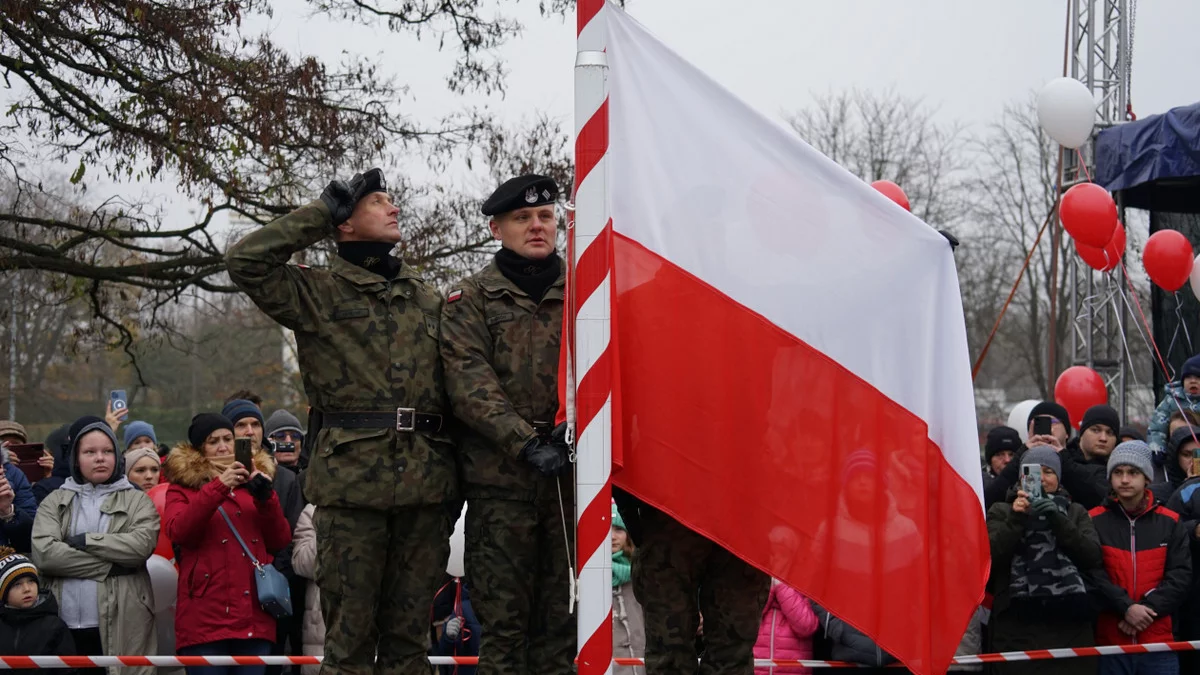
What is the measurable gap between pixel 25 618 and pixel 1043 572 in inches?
214

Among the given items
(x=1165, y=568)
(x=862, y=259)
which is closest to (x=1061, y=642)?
(x=1165, y=568)

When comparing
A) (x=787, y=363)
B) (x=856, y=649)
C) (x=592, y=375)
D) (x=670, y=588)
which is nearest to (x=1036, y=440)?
(x=856, y=649)

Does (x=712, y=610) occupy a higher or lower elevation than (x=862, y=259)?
lower

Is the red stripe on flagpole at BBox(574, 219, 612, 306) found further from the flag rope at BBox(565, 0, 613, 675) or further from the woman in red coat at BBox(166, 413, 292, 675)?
the woman in red coat at BBox(166, 413, 292, 675)

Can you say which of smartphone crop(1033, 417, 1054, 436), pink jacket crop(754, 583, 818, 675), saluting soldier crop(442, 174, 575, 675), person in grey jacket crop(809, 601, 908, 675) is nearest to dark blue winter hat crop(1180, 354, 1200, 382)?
smartphone crop(1033, 417, 1054, 436)

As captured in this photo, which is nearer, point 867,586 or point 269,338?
point 867,586

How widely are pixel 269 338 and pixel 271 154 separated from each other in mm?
33757

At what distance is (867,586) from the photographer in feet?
15.6

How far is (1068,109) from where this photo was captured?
12.9 m

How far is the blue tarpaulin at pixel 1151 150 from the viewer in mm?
13820

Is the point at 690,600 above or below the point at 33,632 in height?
above

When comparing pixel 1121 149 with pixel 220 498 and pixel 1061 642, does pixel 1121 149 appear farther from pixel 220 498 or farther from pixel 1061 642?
pixel 220 498

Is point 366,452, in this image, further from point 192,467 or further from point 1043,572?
point 1043,572

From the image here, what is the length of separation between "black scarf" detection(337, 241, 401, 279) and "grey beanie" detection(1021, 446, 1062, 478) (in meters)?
4.03
